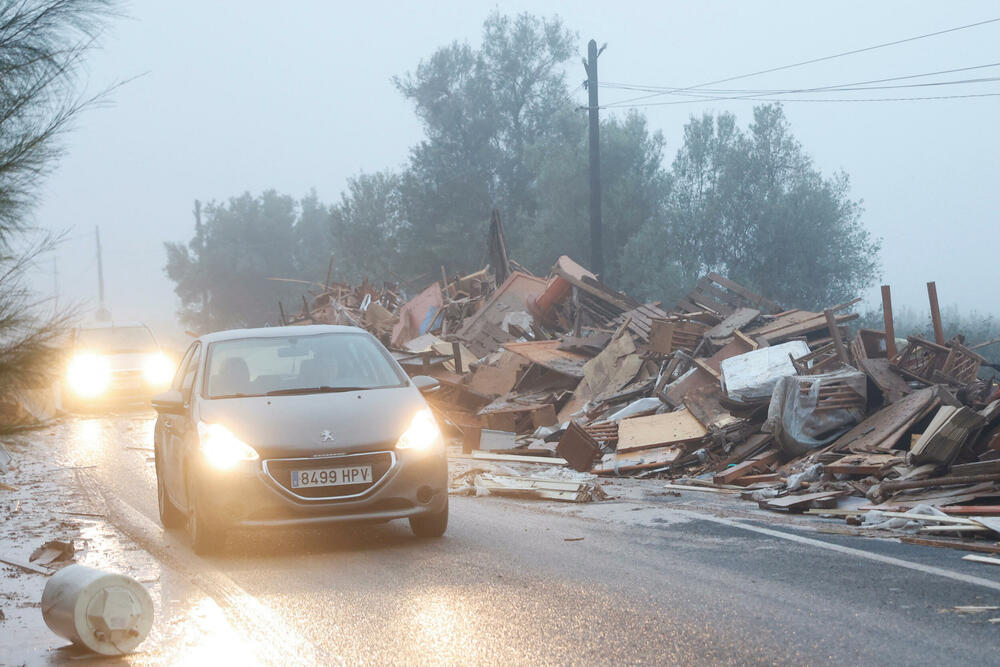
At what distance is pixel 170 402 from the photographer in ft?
27.4

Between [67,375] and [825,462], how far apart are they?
28.2ft

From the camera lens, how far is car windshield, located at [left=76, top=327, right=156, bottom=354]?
78.7 ft

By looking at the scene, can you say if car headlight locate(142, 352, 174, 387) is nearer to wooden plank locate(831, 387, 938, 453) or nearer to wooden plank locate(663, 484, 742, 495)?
wooden plank locate(663, 484, 742, 495)

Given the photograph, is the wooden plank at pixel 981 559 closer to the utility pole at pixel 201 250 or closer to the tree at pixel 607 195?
the tree at pixel 607 195

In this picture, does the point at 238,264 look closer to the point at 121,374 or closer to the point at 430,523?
the point at 121,374

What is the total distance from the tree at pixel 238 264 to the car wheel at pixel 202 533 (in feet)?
242

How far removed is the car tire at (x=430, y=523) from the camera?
26.2 ft

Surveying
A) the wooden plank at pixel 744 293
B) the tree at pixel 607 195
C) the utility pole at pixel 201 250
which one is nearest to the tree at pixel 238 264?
the utility pole at pixel 201 250

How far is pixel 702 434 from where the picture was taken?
13.5 meters

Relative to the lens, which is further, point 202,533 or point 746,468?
point 746,468

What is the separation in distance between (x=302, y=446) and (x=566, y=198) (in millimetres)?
42999

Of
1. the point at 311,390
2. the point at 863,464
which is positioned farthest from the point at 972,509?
the point at 311,390

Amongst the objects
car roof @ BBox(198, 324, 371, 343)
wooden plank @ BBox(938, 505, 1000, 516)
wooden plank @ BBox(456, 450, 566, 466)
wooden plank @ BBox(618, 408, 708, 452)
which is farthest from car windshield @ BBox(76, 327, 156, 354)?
wooden plank @ BBox(938, 505, 1000, 516)

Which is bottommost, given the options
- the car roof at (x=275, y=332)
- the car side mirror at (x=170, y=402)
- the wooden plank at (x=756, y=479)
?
the wooden plank at (x=756, y=479)
